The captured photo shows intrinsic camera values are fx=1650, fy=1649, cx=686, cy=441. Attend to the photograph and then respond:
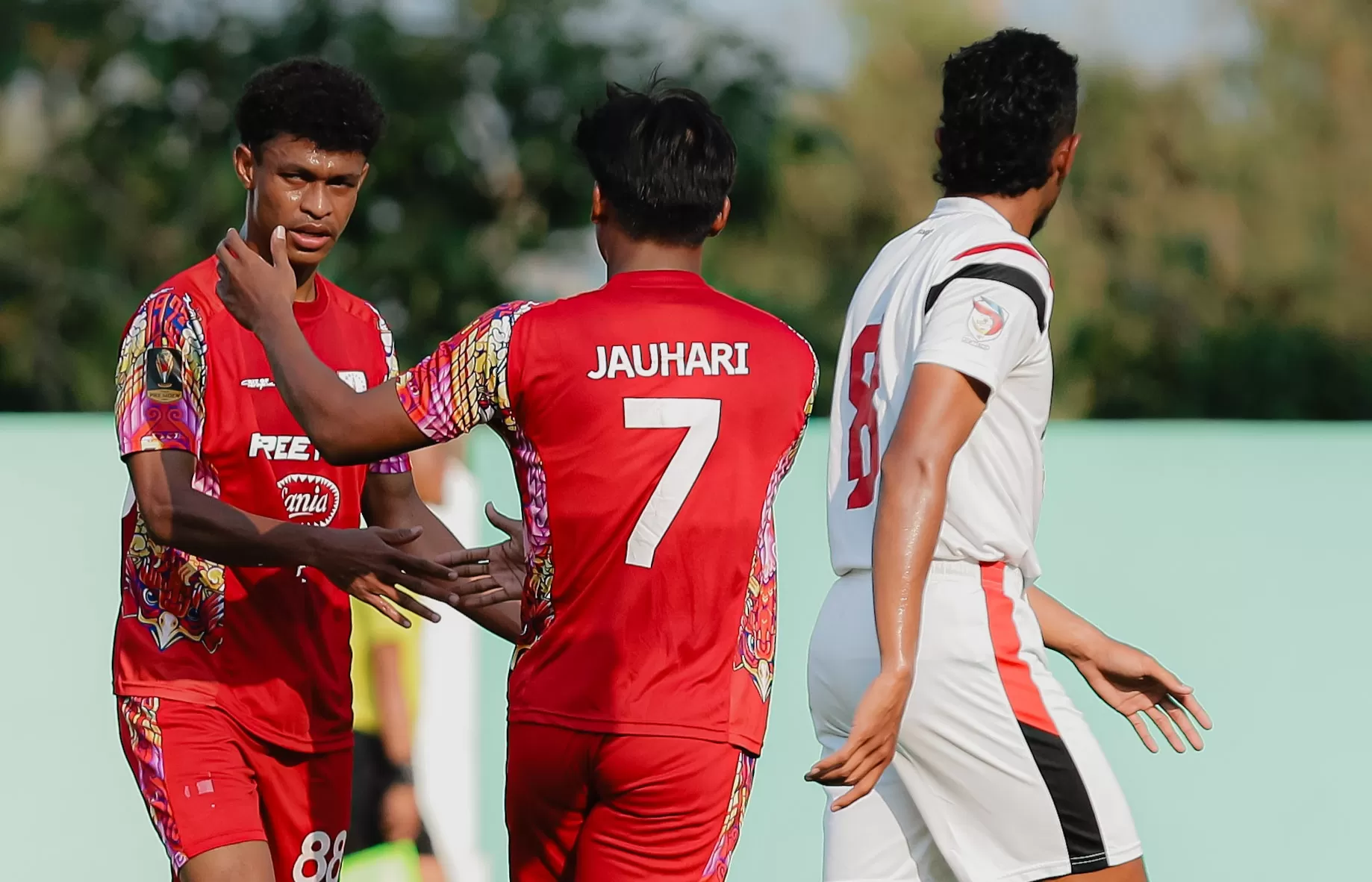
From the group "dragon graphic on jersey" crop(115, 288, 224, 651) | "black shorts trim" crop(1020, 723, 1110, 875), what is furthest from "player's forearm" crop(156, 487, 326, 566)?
"black shorts trim" crop(1020, 723, 1110, 875)

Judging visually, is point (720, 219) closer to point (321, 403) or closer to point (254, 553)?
point (321, 403)

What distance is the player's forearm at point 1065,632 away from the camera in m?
3.63

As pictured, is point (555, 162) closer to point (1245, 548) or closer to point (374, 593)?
point (1245, 548)

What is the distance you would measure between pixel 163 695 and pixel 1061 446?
350 centimetres

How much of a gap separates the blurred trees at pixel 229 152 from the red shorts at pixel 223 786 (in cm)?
899

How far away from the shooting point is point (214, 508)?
137 inches

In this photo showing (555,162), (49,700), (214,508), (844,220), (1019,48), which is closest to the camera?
(1019,48)

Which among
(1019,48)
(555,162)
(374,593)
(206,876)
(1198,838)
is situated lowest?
(1198,838)

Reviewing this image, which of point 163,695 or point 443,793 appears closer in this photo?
point 163,695

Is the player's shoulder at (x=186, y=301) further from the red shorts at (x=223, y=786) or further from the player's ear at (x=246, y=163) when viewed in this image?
the red shorts at (x=223, y=786)

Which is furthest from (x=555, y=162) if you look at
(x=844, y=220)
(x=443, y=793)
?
(x=443, y=793)

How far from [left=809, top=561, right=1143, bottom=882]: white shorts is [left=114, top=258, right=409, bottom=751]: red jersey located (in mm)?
1302

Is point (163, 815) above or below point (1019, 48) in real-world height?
below

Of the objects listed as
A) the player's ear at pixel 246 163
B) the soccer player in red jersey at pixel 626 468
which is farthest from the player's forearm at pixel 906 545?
the player's ear at pixel 246 163
